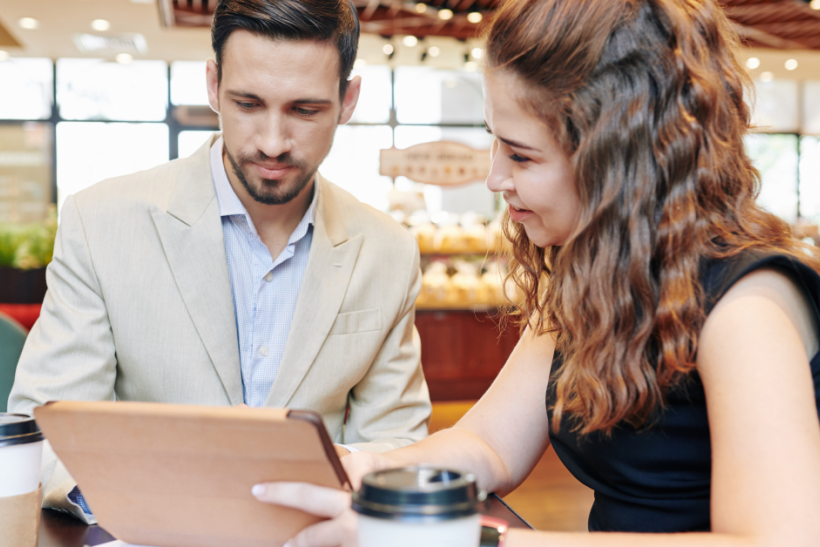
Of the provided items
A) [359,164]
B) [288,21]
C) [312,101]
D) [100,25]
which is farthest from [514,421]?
[359,164]

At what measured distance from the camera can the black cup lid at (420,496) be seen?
0.53m

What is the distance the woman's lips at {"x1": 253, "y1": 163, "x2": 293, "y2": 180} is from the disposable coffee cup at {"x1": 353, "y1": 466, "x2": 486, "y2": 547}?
104 centimetres

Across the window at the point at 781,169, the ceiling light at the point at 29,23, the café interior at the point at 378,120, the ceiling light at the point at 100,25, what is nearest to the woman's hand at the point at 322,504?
the café interior at the point at 378,120

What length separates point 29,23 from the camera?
7.07 m

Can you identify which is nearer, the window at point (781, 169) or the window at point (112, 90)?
the window at point (112, 90)

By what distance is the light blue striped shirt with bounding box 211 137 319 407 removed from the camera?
5.17 feet

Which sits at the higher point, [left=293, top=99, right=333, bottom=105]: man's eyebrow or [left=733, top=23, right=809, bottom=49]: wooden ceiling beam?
[left=733, top=23, right=809, bottom=49]: wooden ceiling beam

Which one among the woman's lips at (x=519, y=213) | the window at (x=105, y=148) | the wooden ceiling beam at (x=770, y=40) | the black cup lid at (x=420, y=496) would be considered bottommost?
the black cup lid at (x=420, y=496)

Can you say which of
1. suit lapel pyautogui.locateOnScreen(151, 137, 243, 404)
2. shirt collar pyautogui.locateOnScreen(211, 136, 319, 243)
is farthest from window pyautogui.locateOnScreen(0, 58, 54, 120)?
suit lapel pyautogui.locateOnScreen(151, 137, 243, 404)

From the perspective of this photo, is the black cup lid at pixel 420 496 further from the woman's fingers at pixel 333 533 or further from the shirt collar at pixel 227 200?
the shirt collar at pixel 227 200

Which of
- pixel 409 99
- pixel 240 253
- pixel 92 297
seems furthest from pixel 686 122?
pixel 409 99

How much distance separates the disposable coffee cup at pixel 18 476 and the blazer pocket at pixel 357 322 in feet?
2.83

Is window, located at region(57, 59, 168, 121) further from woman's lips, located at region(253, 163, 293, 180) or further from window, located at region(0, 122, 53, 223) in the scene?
woman's lips, located at region(253, 163, 293, 180)

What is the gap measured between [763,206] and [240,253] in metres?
1.08
